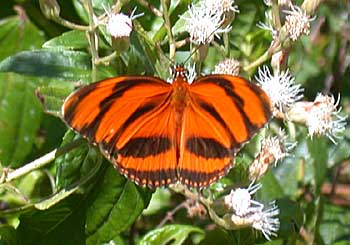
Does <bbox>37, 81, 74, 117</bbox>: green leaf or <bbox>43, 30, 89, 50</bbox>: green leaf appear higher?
<bbox>43, 30, 89, 50</bbox>: green leaf

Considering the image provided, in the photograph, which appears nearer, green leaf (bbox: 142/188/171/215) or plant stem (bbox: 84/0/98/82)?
plant stem (bbox: 84/0/98/82)

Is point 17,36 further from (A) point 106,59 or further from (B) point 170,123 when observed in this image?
(B) point 170,123

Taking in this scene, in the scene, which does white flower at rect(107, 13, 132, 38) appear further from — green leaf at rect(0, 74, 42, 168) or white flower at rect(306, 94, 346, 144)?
green leaf at rect(0, 74, 42, 168)

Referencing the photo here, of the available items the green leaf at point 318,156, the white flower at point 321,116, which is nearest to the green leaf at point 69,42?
the white flower at point 321,116

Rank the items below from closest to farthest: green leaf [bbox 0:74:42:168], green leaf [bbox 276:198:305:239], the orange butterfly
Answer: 1. the orange butterfly
2. green leaf [bbox 276:198:305:239]
3. green leaf [bbox 0:74:42:168]

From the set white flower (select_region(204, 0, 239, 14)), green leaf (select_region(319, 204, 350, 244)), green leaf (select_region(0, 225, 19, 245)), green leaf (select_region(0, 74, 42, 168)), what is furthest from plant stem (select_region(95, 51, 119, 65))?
green leaf (select_region(319, 204, 350, 244))

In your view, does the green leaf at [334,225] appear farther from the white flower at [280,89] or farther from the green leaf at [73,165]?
the green leaf at [73,165]

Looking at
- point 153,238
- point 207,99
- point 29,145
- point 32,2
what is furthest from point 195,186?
point 32,2

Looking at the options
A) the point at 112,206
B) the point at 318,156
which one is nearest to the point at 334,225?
the point at 318,156
